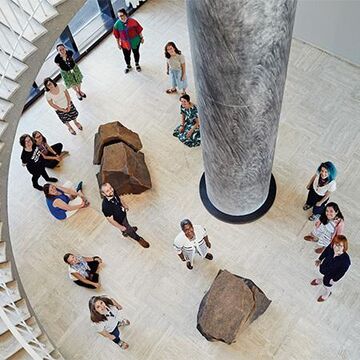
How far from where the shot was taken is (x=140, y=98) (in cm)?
851

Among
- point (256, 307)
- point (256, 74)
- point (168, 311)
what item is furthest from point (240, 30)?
point (168, 311)

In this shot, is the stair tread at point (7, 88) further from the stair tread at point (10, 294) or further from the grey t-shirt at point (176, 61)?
the grey t-shirt at point (176, 61)

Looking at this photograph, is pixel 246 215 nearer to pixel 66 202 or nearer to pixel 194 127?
pixel 194 127

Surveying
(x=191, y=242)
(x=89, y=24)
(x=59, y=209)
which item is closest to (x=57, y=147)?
(x=59, y=209)

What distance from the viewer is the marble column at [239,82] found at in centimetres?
356

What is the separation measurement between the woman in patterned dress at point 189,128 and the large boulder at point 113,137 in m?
0.66

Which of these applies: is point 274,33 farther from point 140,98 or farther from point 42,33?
point 140,98

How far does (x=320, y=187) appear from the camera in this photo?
632 cm

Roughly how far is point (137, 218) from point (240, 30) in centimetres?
420

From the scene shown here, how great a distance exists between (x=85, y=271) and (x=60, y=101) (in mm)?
2593

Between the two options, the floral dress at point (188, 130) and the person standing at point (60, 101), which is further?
the floral dress at point (188, 130)

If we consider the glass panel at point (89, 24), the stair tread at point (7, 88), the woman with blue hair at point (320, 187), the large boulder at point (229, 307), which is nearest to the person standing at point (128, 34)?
the glass panel at point (89, 24)

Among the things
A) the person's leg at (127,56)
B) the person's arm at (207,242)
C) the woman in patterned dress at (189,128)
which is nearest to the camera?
the person's arm at (207,242)

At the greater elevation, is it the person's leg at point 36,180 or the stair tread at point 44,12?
the stair tread at point 44,12
